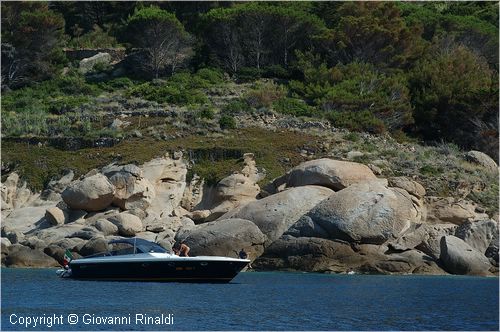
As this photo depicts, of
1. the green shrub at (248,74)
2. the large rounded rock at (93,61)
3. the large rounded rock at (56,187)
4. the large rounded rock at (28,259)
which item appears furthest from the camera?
the large rounded rock at (93,61)

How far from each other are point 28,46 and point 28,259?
37499 mm

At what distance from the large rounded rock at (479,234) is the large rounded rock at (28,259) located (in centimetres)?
1800

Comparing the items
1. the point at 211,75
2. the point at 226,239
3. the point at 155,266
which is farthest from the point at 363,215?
the point at 211,75

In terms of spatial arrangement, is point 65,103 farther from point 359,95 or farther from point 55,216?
point 55,216

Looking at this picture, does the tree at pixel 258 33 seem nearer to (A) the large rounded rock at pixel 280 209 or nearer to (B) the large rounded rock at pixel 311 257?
(A) the large rounded rock at pixel 280 209

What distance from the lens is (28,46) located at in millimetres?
78500

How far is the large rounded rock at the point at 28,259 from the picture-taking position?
44209 millimetres

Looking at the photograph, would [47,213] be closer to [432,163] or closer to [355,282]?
[355,282]

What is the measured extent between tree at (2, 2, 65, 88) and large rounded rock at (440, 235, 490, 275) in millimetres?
43949

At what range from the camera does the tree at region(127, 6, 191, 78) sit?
7875 cm

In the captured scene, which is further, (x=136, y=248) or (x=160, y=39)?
(x=160, y=39)

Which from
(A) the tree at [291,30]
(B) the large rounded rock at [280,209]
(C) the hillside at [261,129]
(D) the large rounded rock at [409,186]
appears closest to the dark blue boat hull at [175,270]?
(C) the hillside at [261,129]

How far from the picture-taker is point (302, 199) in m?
46.3

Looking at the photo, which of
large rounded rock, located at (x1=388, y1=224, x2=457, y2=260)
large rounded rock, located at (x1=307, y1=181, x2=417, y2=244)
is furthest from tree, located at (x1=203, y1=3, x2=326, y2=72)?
large rounded rock, located at (x1=388, y1=224, x2=457, y2=260)
